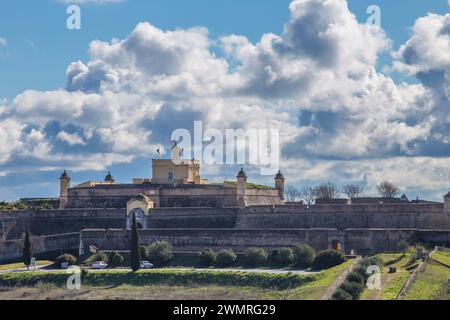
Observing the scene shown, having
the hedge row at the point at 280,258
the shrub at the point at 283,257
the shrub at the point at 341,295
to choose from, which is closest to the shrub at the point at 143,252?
the hedge row at the point at 280,258

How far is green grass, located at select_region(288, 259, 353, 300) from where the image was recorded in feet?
149

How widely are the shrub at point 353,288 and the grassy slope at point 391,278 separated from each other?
10.6 inches

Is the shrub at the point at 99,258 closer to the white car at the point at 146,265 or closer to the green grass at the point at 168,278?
the white car at the point at 146,265

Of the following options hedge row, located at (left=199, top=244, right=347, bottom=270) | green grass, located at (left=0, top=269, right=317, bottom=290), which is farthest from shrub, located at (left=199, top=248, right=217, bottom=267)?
green grass, located at (left=0, top=269, right=317, bottom=290)

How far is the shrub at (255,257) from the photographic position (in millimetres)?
58750

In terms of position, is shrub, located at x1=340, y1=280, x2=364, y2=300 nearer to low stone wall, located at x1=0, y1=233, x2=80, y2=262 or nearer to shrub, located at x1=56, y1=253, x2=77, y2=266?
shrub, located at x1=56, y1=253, x2=77, y2=266

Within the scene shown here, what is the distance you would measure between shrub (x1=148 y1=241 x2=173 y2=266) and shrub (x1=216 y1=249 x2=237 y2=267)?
419 centimetres

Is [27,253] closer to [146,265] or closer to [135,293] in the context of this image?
[146,265]

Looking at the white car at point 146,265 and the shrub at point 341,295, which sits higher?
Answer: the white car at point 146,265

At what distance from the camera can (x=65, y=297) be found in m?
53.8

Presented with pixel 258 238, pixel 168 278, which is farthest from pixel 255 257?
pixel 168 278
